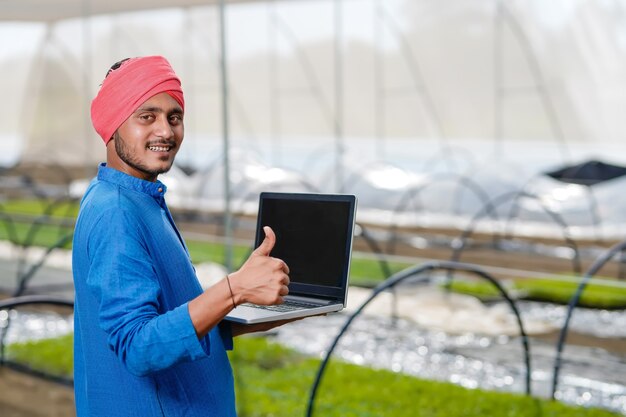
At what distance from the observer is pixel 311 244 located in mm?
1889

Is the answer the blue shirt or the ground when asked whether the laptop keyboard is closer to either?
the blue shirt

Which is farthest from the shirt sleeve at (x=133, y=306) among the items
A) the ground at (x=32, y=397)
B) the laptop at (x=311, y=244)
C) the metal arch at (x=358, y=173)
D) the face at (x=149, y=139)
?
the metal arch at (x=358, y=173)

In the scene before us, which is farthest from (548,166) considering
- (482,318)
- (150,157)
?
(150,157)

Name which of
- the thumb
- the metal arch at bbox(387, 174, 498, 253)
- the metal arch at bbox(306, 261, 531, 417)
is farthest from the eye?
the metal arch at bbox(387, 174, 498, 253)

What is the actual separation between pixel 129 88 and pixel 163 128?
82 mm

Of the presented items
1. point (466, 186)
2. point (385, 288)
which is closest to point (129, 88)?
point (385, 288)

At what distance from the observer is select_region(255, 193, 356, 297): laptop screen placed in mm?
1824

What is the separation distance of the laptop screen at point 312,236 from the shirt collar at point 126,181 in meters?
0.26

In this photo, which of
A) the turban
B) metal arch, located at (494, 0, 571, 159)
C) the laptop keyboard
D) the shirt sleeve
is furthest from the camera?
metal arch, located at (494, 0, 571, 159)

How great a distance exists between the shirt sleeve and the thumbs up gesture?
0.27 ft

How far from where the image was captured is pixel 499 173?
1052 centimetres

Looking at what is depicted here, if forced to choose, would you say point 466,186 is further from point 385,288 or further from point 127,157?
point 127,157

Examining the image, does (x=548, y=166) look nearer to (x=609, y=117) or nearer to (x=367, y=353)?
(x=609, y=117)

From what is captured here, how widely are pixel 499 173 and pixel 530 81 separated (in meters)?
1.03
